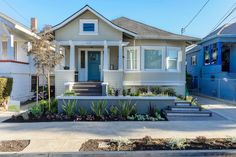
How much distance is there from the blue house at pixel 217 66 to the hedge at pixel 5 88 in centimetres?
1462

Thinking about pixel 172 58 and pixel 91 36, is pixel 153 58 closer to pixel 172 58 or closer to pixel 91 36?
pixel 172 58

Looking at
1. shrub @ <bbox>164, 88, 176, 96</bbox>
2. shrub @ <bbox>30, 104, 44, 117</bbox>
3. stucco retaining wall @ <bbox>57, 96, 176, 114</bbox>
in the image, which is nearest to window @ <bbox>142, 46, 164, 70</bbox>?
shrub @ <bbox>164, 88, 176, 96</bbox>

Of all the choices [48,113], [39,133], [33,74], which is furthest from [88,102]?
[33,74]

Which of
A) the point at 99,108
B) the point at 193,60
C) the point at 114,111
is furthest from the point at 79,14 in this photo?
the point at 193,60

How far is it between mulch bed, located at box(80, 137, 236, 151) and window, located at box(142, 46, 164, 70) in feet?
34.1

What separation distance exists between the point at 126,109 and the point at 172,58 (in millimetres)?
7840

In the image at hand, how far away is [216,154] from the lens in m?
6.43

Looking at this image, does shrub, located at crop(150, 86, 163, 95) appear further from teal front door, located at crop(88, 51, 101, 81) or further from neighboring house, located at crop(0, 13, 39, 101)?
neighboring house, located at crop(0, 13, 39, 101)

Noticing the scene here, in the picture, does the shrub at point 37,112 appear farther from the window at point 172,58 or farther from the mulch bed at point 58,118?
the window at point 172,58

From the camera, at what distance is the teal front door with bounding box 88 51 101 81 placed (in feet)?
60.4

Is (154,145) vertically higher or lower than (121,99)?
lower

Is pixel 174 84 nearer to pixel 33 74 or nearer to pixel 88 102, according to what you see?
pixel 88 102

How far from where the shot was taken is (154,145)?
277 inches

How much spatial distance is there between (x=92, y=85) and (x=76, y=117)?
5347 millimetres
